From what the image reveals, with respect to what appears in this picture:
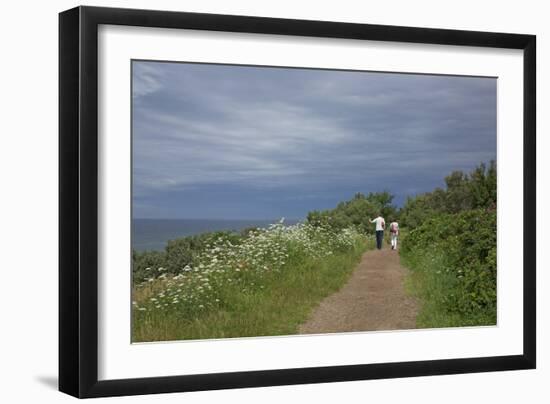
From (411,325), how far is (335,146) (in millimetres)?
1772

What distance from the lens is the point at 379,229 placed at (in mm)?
7109

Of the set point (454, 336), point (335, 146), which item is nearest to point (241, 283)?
point (335, 146)

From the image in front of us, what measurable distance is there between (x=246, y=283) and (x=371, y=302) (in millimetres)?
1166

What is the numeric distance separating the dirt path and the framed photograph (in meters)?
0.02

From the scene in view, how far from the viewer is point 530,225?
7.45 metres

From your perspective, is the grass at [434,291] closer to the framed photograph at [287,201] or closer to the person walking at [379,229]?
the framed photograph at [287,201]

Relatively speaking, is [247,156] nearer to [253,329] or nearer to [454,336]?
[253,329]

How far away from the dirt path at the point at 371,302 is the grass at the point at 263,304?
0.09 metres

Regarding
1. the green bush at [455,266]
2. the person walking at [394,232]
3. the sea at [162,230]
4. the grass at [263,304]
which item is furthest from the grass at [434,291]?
Answer: the sea at [162,230]

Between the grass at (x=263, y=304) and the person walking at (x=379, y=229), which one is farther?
the person walking at (x=379, y=229)

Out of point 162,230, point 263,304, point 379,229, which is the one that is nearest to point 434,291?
point 379,229

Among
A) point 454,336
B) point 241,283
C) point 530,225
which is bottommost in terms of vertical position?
point 454,336

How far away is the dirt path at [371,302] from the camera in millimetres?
6883

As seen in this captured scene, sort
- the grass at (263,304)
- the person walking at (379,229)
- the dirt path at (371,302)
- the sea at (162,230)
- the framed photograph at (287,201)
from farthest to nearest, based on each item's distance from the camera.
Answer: the person walking at (379,229) → the dirt path at (371,302) → the grass at (263,304) → the sea at (162,230) → the framed photograph at (287,201)
